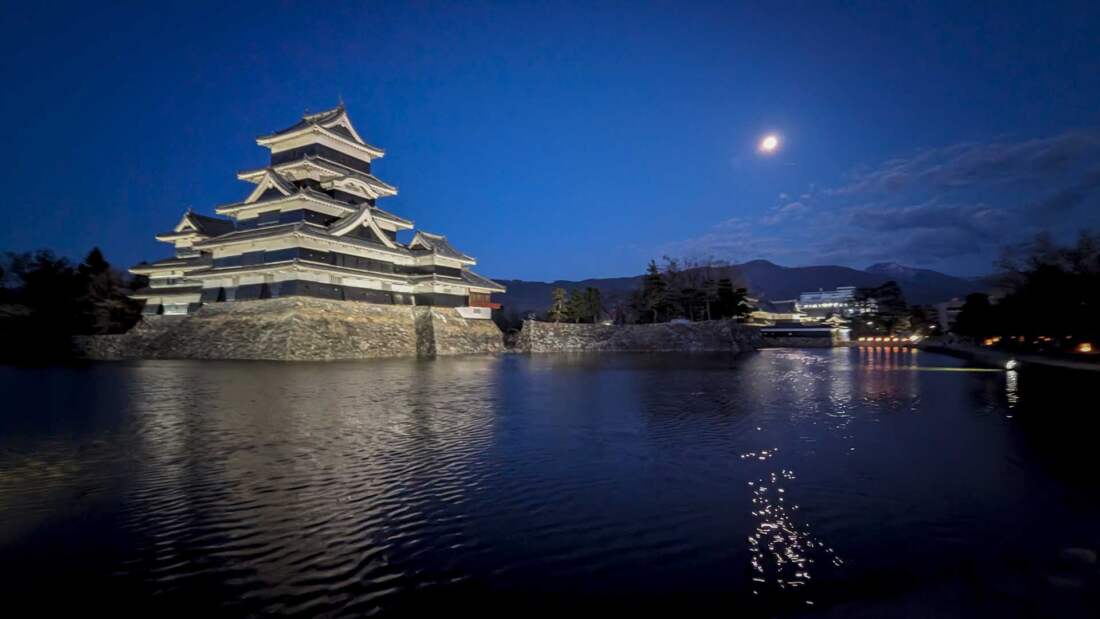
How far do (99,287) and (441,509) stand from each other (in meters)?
50.2

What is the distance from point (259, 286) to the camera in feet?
106

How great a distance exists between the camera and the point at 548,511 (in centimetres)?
527

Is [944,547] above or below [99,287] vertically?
below

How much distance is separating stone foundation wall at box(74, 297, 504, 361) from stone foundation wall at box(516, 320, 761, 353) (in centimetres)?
1232

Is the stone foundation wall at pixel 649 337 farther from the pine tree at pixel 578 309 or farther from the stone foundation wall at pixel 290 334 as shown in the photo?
the stone foundation wall at pixel 290 334

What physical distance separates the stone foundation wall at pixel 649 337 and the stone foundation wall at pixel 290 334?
485 inches

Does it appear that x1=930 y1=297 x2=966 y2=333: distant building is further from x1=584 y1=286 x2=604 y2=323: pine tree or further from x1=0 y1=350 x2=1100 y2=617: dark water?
x1=0 y1=350 x2=1100 y2=617: dark water

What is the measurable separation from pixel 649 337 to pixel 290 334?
31893 millimetres

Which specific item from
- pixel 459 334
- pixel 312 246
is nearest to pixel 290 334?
pixel 312 246

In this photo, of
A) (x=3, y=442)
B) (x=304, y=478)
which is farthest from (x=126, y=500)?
(x=3, y=442)

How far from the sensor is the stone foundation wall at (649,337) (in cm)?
4978

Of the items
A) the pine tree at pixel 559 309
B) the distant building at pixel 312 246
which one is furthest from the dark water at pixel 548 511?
the pine tree at pixel 559 309

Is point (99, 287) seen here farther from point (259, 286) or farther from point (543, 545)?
point (543, 545)

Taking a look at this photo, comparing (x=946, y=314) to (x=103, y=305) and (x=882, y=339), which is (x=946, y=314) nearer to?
(x=882, y=339)
